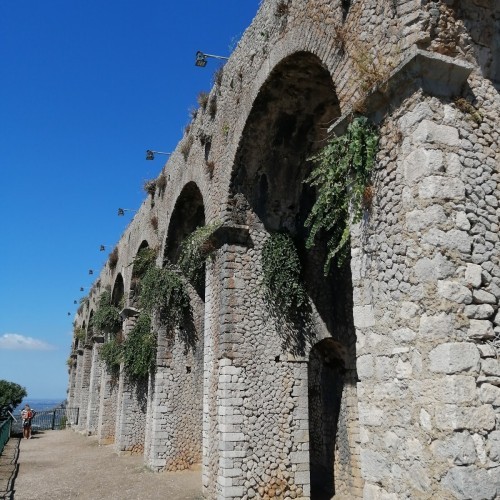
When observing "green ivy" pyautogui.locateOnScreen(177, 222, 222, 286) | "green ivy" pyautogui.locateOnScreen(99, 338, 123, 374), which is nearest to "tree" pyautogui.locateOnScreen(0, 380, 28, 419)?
"green ivy" pyautogui.locateOnScreen(99, 338, 123, 374)

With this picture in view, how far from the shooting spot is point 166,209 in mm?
15922

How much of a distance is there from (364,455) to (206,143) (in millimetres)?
8968

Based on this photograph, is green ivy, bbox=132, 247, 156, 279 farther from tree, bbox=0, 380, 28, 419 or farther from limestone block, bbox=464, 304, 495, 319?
tree, bbox=0, 380, 28, 419

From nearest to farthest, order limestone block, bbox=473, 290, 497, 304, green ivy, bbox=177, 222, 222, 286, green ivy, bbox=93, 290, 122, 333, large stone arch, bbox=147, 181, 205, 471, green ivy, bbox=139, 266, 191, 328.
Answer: limestone block, bbox=473, 290, 497, 304 < green ivy, bbox=177, 222, 222, 286 < large stone arch, bbox=147, 181, 205, 471 < green ivy, bbox=139, 266, 191, 328 < green ivy, bbox=93, 290, 122, 333

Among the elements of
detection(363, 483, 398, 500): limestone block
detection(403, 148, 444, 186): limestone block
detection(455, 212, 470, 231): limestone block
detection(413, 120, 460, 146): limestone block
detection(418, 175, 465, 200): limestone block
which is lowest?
detection(363, 483, 398, 500): limestone block

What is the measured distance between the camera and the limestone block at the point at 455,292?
4.53 metres

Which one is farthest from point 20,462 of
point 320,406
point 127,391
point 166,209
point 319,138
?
point 319,138

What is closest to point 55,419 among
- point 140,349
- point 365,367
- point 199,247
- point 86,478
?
point 140,349

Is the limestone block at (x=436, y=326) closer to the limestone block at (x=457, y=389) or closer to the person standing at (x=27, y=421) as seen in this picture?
the limestone block at (x=457, y=389)

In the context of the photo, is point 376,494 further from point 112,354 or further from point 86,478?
point 112,354

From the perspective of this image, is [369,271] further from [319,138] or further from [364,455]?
[319,138]

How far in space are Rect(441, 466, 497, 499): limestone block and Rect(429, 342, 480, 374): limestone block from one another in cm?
78

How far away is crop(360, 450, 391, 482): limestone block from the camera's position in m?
4.93

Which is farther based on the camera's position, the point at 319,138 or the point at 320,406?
the point at 320,406
